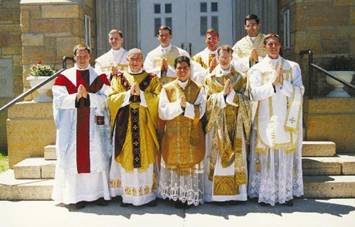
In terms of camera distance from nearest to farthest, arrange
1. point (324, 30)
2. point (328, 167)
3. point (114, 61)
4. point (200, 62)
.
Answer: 1. point (328, 167)
2. point (200, 62)
3. point (114, 61)
4. point (324, 30)

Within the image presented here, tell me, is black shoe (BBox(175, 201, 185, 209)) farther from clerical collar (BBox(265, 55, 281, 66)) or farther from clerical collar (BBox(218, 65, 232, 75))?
clerical collar (BBox(265, 55, 281, 66))

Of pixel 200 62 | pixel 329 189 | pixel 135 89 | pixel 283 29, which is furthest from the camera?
pixel 283 29

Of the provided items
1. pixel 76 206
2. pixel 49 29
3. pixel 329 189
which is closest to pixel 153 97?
pixel 76 206

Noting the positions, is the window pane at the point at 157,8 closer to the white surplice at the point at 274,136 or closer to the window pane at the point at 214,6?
the window pane at the point at 214,6

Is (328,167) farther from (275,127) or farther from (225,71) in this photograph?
(225,71)

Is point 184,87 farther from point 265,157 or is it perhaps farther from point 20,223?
point 20,223

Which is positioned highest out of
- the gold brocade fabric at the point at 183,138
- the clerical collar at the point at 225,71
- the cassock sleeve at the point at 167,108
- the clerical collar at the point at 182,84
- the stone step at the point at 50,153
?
the clerical collar at the point at 225,71

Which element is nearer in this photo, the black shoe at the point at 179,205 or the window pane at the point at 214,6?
Answer: the black shoe at the point at 179,205

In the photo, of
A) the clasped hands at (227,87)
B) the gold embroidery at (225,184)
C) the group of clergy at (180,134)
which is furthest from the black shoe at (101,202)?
the clasped hands at (227,87)

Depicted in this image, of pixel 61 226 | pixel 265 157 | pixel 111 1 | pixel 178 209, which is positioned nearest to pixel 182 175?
pixel 178 209

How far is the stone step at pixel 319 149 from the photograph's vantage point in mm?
6633

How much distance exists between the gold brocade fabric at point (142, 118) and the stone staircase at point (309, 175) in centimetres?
120

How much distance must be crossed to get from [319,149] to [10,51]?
20.9ft

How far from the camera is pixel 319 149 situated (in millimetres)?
6637
